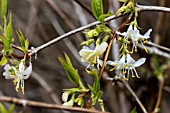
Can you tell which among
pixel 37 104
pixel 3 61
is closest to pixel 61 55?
pixel 3 61

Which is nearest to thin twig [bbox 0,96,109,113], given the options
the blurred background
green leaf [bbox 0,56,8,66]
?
green leaf [bbox 0,56,8,66]

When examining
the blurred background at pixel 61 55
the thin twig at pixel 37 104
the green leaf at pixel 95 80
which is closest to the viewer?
the thin twig at pixel 37 104

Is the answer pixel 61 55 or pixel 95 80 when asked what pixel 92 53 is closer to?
pixel 95 80

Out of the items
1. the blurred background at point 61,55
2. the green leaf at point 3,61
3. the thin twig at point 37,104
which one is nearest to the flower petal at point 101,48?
the green leaf at point 3,61

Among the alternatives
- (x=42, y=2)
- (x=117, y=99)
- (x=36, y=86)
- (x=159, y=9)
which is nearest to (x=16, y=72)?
(x=159, y=9)

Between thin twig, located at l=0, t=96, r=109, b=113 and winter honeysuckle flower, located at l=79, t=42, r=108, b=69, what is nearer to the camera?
thin twig, located at l=0, t=96, r=109, b=113

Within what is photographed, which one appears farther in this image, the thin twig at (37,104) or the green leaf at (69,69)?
the green leaf at (69,69)

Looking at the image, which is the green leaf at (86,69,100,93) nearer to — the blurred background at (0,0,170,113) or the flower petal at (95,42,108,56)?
the flower petal at (95,42,108,56)

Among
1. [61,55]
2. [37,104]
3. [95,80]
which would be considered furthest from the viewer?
[61,55]

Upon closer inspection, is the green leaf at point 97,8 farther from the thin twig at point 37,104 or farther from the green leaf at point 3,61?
the thin twig at point 37,104

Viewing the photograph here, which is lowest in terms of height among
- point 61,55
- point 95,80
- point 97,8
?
point 61,55

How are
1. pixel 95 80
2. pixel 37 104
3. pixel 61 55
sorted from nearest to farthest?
1. pixel 37 104
2. pixel 95 80
3. pixel 61 55

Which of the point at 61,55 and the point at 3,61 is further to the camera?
the point at 61,55
